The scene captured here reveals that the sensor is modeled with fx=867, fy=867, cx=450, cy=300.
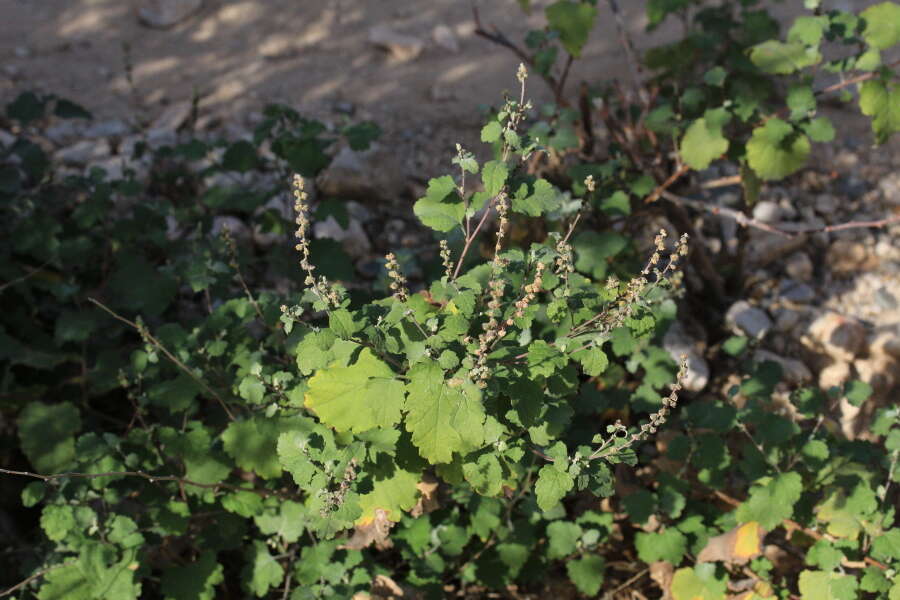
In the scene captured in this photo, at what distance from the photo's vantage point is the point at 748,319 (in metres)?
3.97

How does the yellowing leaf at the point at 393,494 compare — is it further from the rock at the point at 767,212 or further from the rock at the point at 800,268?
the rock at the point at 767,212

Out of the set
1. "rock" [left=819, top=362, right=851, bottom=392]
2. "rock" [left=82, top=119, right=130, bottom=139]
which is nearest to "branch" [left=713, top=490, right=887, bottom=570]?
"rock" [left=819, top=362, right=851, bottom=392]

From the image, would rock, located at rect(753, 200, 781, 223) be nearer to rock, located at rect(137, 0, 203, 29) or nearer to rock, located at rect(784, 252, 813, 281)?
rock, located at rect(784, 252, 813, 281)

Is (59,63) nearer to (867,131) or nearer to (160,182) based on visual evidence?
(160,182)

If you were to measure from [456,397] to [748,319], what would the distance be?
228 centimetres

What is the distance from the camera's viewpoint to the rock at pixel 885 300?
415cm

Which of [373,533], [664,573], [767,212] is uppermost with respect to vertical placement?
[373,533]

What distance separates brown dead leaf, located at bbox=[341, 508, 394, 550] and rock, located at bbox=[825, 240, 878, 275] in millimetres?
2762

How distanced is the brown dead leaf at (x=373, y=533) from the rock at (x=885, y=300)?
8.85 feet

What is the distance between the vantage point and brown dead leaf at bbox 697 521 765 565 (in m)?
2.97

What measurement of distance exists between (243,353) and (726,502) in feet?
6.29

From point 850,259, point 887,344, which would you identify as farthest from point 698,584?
point 850,259

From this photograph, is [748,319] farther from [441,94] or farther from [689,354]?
[441,94]

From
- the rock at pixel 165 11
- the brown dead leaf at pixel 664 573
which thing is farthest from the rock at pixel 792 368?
the rock at pixel 165 11
